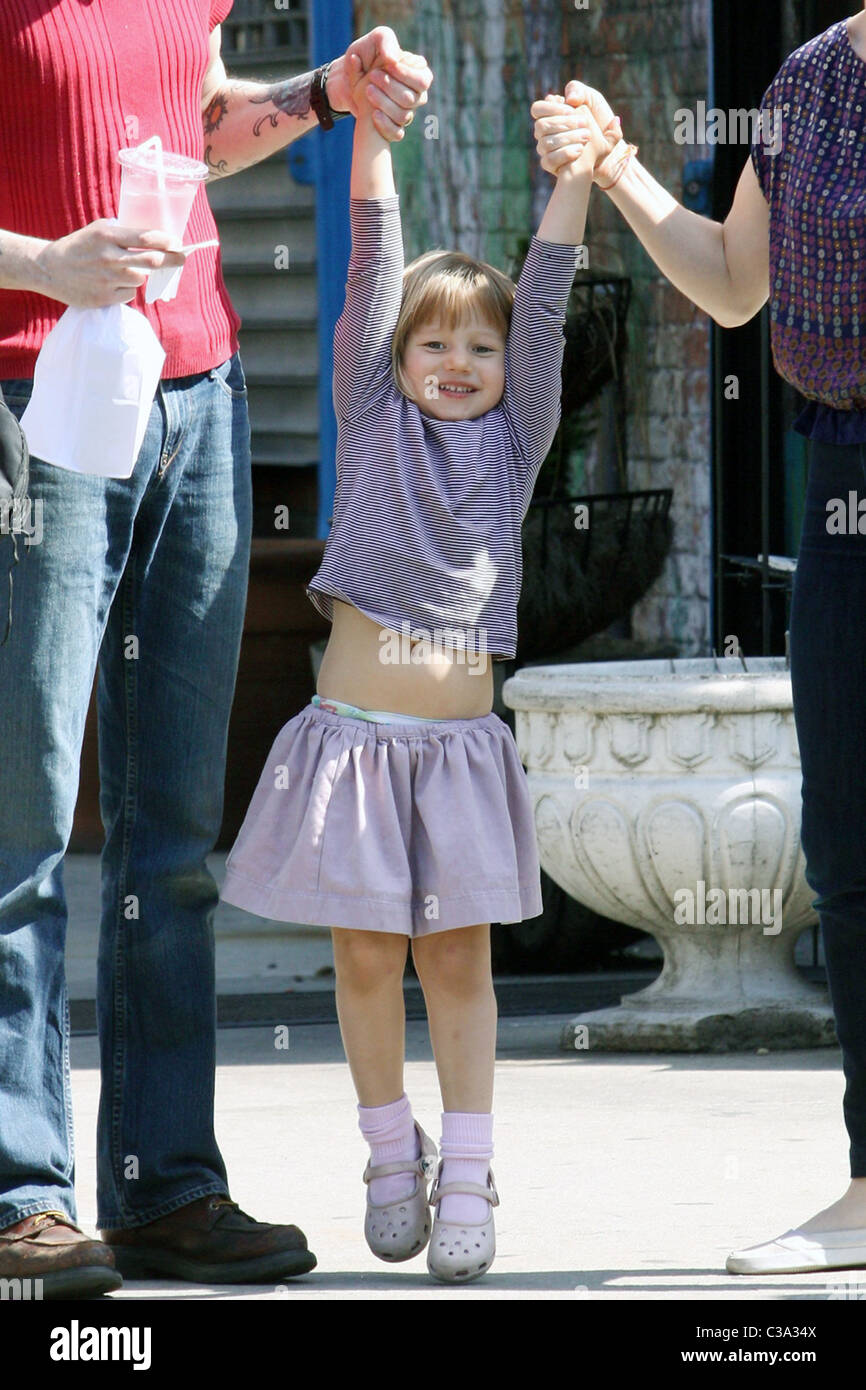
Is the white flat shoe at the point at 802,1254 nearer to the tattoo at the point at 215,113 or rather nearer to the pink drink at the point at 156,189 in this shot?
the pink drink at the point at 156,189

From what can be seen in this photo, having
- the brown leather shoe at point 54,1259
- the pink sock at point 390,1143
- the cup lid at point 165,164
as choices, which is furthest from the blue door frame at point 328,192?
the brown leather shoe at point 54,1259

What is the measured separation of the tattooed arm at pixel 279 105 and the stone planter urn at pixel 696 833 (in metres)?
1.77

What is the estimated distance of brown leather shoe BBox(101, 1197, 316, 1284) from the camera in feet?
9.75

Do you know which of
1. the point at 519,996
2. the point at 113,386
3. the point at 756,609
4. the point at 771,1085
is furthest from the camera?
the point at 756,609

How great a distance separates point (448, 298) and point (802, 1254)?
1412mm

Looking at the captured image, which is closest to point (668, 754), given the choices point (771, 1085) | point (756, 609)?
point (771, 1085)

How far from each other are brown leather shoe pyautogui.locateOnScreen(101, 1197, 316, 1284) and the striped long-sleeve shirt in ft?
2.77

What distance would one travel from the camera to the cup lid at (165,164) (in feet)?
8.75

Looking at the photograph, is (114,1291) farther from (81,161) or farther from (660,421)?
(660,421)

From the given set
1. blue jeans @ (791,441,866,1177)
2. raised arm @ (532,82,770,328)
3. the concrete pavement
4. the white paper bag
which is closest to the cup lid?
the white paper bag

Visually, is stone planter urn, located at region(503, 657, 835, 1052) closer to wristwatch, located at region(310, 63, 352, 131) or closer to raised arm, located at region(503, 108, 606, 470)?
raised arm, located at region(503, 108, 606, 470)

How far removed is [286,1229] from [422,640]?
834mm

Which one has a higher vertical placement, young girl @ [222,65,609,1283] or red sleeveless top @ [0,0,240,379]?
red sleeveless top @ [0,0,240,379]

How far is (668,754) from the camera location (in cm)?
464
